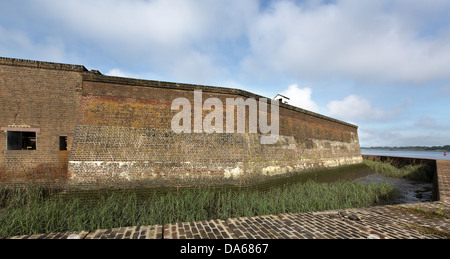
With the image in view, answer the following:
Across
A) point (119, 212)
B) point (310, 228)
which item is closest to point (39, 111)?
point (119, 212)

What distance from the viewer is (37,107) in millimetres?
8164

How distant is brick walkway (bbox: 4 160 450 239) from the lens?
9.23 feet

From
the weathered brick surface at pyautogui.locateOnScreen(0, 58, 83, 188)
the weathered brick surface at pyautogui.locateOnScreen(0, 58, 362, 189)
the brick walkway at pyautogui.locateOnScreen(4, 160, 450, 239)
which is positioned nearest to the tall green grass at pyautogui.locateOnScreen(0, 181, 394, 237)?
the weathered brick surface at pyautogui.locateOnScreen(0, 58, 83, 188)

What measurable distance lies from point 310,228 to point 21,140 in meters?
11.6

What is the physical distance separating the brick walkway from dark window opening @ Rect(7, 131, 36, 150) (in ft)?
27.2

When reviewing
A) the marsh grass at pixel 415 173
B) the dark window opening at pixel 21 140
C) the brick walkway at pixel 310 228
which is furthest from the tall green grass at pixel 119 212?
the marsh grass at pixel 415 173

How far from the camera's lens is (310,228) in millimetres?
3121

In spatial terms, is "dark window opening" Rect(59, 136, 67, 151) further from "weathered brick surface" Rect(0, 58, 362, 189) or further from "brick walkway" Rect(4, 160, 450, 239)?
"brick walkway" Rect(4, 160, 450, 239)

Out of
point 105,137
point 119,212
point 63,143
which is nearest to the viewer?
point 119,212

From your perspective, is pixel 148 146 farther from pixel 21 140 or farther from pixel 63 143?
pixel 21 140
